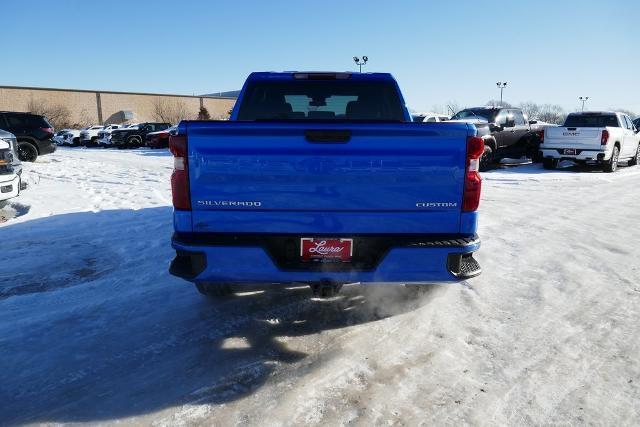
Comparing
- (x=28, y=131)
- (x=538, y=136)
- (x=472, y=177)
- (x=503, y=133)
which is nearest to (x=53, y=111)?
(x=28, y=131)

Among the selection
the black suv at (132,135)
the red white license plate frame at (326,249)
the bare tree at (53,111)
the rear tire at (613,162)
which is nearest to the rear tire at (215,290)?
the red white license plate frame at (326,249)

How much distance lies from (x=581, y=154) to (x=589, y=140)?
0.47m

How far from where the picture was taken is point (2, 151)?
7.17 metres

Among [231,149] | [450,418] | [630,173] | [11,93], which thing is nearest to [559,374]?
[450,418]

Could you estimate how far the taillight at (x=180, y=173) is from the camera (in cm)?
283

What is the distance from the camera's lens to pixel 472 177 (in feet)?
9.51

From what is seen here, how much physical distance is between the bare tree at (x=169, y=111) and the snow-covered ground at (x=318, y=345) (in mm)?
64327

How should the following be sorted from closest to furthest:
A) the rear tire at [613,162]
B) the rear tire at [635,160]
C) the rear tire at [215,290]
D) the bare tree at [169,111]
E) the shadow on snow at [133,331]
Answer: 1. the shadow on snow at [133,331]
2. the rear tire at [215,290]
3. the rear tire at [613,162]
4. the rear tire at [635,160]
5. the bare tree at [169,111]

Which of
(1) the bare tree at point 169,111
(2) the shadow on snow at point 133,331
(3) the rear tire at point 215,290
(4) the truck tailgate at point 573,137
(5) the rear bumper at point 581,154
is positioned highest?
(1) the bare tree at point 169,111

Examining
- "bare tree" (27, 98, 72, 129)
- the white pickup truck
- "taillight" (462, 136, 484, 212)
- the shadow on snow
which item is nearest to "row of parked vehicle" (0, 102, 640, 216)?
the white pickup truck

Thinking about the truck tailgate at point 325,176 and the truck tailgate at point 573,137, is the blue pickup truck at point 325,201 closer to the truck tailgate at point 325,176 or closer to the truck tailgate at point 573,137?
the truck tailgate at point 325,176

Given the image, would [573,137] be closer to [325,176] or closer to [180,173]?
[325,176]

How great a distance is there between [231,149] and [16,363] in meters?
2.03

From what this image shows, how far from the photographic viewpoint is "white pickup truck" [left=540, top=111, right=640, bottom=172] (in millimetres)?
13359
